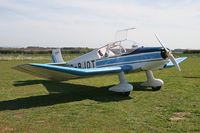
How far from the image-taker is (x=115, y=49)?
11891 millimetres

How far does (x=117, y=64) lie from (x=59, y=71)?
235 centimetres

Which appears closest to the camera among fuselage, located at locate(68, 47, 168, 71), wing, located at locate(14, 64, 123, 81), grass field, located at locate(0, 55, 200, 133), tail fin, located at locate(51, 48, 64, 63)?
grass field, located at locate(0, 55, 200, 133)

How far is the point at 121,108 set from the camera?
8.39 m

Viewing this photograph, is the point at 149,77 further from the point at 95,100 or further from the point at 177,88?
the point at 95,100

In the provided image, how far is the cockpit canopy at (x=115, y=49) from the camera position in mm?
11672

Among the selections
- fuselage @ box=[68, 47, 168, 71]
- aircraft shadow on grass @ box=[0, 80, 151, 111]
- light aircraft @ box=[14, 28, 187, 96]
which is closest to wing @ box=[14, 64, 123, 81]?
light aircraft @ box=[14, 28, 187, 96]

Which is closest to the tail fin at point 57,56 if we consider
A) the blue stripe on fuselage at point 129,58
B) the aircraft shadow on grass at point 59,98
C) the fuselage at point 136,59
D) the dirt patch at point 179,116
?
the aircraft shadow on grass at point 59,98

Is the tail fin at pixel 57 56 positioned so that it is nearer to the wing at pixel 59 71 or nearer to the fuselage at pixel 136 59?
the fuselage at pixel 136 59

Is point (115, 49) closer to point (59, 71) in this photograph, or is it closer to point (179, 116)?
point (59, 71)

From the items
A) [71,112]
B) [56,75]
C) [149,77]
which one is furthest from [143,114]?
[149,77]

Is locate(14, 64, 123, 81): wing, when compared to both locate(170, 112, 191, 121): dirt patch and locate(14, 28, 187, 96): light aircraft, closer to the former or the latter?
locate(14, 28, 187, 96): light aircraft

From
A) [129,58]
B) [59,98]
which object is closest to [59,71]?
[59,98]

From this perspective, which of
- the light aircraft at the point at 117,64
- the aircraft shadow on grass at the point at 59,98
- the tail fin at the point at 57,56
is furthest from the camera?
the tail fin at the point at 57,56

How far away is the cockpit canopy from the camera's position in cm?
1167
